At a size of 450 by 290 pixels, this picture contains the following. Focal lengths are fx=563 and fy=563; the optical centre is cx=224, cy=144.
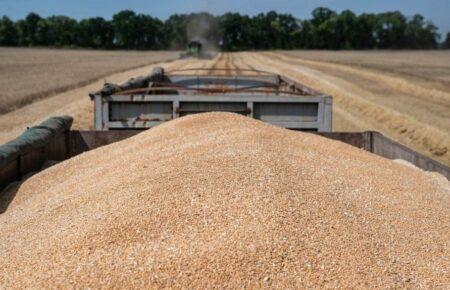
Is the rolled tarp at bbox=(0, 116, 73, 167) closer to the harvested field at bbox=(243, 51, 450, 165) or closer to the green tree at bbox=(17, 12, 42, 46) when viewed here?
the harvested field at bbox=(243, 51, 450, 165)

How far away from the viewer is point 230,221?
3498 mm

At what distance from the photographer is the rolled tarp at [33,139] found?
16.3ft

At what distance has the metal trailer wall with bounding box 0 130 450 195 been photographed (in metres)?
5.54

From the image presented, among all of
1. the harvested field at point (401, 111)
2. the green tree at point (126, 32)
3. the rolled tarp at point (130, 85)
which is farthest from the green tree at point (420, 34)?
the rolled tarp at point (130, 85)

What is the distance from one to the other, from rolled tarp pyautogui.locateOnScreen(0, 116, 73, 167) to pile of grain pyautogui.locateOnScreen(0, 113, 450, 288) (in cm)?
33

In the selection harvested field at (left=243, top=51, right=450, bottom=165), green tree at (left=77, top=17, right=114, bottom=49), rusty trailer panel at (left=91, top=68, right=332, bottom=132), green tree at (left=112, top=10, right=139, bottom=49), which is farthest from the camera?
green tree at (left=112, top=10, right=139, bottom=49)

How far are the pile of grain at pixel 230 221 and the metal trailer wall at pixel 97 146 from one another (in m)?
0.35

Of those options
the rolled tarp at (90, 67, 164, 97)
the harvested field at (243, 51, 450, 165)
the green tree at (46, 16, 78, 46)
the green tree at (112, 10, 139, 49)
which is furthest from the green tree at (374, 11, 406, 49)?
the rolled tarp at (90, 67, 164, 97)

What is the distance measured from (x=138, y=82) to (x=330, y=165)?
479cm

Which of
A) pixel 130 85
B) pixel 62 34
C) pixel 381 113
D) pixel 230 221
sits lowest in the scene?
pixel 381 113

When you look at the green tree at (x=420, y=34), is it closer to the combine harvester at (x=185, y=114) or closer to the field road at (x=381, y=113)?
the field road at (x=381, y=113)

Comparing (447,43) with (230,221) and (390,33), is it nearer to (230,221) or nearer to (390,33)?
(390,33)

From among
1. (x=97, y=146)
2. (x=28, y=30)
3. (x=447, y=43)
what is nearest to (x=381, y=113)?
(x=97, y=146)

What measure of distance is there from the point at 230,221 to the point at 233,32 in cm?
11886
